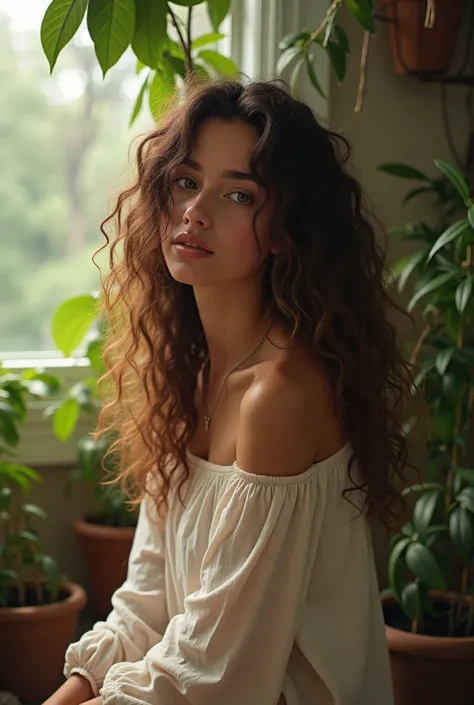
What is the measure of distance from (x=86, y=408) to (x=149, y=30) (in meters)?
0.83

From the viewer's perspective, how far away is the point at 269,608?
1279 millimetres

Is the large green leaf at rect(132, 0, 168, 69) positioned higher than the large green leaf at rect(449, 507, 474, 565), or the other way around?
the large green leaf at rect(132, 0, 168, 69)

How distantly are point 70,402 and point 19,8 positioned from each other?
86 centimetres

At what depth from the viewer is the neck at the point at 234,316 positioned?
143cm

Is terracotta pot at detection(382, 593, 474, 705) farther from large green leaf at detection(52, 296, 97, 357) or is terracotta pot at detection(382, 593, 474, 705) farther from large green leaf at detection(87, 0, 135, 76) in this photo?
large green leaf at detection(87, 0, 135, 76)

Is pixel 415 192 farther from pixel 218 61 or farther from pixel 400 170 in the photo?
pixel 218 61

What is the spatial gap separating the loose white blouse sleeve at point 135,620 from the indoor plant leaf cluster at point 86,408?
402mm

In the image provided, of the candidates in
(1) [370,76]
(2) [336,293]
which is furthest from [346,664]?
(1) [370,76]

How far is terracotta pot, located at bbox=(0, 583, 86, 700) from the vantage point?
1.91 metres

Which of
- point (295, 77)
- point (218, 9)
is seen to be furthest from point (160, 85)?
point (295, 77)

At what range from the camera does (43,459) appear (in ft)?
7.34

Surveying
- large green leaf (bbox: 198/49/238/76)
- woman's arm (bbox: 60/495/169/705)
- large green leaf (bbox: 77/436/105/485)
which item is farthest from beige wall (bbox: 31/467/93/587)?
large green leaf (bbox: 198/49/238/76)

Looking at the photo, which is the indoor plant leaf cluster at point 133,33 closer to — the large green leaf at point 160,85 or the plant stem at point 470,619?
the large green leaf at point 160,85

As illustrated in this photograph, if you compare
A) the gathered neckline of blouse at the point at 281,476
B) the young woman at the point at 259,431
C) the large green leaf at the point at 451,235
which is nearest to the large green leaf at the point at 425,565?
the young woman at the point at 259,431
